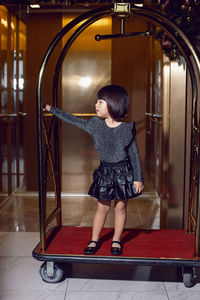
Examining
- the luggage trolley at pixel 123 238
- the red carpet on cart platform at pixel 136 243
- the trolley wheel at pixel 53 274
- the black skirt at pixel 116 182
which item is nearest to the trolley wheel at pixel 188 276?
the luggage trolley at pixel 123 238

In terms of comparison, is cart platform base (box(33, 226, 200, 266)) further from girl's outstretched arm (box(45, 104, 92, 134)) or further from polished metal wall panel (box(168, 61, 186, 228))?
girl's outstretched arm (box(45, 104, 92, 134))

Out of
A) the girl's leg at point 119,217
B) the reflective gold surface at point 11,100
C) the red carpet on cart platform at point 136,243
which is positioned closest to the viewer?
the red carpet on cart platform at point 136,243

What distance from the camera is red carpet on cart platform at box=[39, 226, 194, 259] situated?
261 cm

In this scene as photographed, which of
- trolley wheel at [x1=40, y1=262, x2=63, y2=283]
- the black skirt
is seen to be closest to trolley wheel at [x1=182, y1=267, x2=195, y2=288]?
the black skirt

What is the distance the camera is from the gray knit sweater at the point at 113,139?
2.64m

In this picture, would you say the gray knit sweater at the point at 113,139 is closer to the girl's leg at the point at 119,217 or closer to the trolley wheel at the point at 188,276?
the girl's leg at the point at 119,217

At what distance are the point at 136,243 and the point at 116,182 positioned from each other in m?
0.43

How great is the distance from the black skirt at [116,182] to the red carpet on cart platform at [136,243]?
31 cm

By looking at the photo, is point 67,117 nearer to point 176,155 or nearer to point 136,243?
point 136,243

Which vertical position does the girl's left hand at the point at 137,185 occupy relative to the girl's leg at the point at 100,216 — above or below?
above

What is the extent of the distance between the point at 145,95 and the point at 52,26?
1.34 meters

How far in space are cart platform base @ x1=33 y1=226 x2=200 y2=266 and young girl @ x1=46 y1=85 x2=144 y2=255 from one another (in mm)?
76

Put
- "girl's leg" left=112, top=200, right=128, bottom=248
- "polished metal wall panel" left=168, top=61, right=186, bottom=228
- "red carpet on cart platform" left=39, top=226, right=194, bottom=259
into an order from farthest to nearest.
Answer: "polished metal wall panel" left=168, top=61, right=186, bottom=228 < "girl's leg" left=112, top=200, right=128, bottom=248 < "red carpet on cart platform" left=39, top=226, right=194, bottom=259

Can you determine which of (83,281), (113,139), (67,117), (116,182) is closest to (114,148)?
(113,139)
